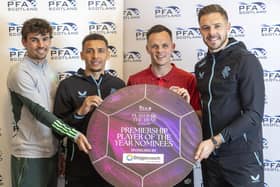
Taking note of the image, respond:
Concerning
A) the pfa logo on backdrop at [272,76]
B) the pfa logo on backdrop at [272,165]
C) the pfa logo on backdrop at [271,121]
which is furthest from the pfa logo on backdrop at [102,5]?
the pfa logo on backdrop at [272,165]

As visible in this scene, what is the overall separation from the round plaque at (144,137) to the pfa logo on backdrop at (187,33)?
88cm

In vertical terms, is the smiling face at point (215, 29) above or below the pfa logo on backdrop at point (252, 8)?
below

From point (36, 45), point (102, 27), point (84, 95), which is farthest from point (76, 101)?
point (102, 27)

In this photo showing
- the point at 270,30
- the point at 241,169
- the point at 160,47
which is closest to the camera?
the point at 241,169

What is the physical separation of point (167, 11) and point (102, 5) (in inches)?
17.7

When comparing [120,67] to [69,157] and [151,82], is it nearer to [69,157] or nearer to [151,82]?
[151,82]

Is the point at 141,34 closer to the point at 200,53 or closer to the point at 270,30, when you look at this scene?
the point at 200,53

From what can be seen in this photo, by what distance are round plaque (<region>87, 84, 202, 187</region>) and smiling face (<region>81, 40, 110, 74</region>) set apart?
10.6 inches

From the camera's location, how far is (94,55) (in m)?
1.90

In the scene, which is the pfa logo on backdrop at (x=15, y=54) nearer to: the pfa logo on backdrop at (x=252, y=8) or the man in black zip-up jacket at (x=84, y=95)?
the man in black zip-up jacket at (x=84, y=95)

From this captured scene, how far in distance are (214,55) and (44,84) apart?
931 mm

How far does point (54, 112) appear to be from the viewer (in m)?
1.96

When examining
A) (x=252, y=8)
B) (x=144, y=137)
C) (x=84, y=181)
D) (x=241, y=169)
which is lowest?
(x=84, y=181)

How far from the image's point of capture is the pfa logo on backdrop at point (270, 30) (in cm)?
236
